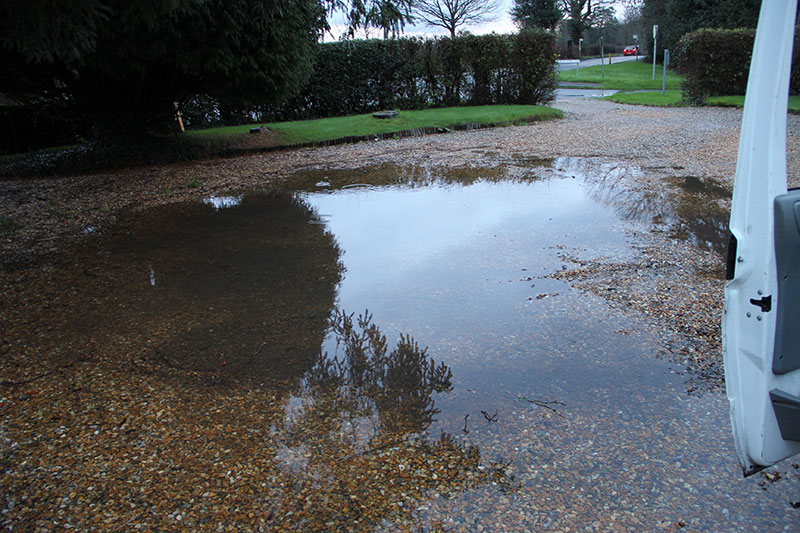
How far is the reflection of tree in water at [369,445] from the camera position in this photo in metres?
2.54

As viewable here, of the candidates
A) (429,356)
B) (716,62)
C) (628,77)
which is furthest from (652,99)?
(429,356)

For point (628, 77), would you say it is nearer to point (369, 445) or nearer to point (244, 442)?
point (369, 445)

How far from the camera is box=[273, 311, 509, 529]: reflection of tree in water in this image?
2543 millimetres

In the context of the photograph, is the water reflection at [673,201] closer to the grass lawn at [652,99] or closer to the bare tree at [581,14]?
the grass lawn at [652,99]

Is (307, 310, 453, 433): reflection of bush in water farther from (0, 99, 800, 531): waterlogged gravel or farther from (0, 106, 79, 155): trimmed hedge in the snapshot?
(0, 106, 79, 155): trimmed hedge

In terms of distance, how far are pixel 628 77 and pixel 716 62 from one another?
13.3m

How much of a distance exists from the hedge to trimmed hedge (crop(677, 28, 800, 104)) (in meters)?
4.98

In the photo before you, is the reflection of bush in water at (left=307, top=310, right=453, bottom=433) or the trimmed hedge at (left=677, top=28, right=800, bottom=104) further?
the trimmed hedge at (left=677, top=28, right=800, bottom=104)

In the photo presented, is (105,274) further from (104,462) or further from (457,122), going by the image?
(457,122)

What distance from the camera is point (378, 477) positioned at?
2697mm

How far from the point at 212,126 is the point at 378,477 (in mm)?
16813

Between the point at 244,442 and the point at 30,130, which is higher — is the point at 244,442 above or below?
below

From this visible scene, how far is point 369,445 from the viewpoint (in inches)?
115

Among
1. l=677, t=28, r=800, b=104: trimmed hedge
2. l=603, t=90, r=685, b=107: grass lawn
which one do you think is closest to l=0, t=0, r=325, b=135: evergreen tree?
l=603, t=90, r=685, b=107: grass lawn
